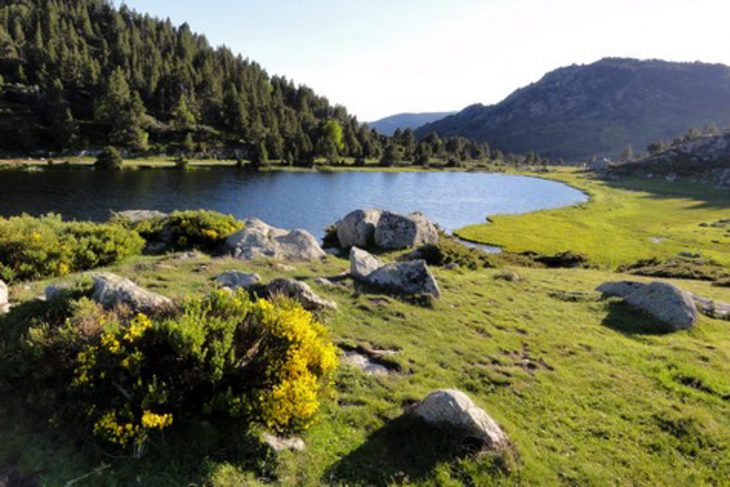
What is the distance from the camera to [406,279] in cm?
1948

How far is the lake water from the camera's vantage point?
220 ft

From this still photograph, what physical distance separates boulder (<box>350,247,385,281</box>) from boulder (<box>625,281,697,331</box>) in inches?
549

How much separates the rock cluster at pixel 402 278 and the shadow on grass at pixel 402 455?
942cm

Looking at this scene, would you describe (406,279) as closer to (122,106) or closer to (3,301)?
(3,301)

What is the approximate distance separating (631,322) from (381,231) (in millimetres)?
19550

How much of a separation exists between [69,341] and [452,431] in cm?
894

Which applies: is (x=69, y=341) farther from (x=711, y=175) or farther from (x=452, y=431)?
(x=711, y=175)

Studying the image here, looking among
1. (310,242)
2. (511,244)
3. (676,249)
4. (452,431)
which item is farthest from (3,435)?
(676,249)

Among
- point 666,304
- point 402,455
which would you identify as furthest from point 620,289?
point 402,455

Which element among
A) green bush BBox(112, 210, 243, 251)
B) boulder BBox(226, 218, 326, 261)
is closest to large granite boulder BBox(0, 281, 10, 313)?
boulder BBox(226, 218, 326, 261)

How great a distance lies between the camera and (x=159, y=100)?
175 metres

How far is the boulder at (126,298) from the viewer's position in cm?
→ 1112

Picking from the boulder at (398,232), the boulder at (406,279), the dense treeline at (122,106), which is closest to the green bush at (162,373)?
the boulder at (406,279)

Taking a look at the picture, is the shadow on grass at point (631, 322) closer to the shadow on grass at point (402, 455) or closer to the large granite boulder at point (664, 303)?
the large granite boulder at point (664, 303)
